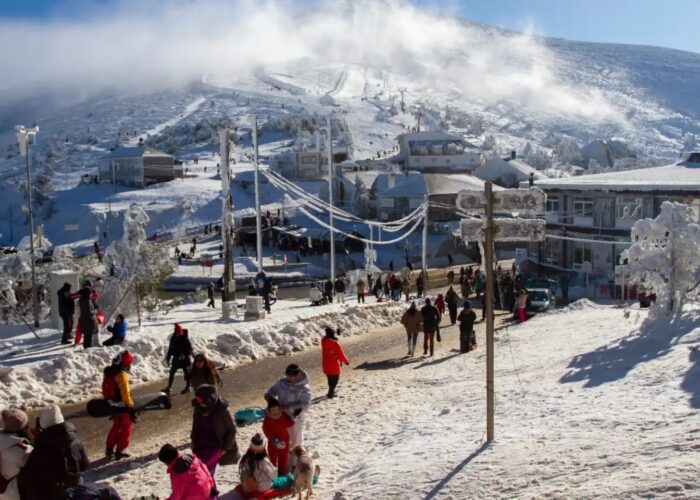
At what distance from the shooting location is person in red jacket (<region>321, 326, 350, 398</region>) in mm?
12570

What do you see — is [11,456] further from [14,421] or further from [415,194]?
[415,194]

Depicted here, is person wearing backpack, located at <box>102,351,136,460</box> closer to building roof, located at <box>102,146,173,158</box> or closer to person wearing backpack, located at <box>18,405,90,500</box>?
person wearing backpack, located at <box>18,405,90,500</box>

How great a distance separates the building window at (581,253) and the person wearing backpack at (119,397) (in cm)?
2747

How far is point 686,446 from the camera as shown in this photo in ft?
22.5

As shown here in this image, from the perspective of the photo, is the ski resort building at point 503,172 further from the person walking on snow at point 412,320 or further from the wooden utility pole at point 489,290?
the wooden utility pole at point 489,290

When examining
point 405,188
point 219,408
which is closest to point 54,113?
point 405,188

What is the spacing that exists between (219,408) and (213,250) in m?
47.2

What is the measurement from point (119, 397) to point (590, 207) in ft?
92.7

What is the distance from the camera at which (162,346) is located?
16.3m

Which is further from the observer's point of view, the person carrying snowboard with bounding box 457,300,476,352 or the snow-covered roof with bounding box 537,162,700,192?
the snow-covered roof with bounding box 537,162,700,192

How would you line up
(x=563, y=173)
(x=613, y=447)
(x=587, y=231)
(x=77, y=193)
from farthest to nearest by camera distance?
(x=563, y=173) < (x=77, y=193) < (x=587, y=231) < (x=613, y=447)

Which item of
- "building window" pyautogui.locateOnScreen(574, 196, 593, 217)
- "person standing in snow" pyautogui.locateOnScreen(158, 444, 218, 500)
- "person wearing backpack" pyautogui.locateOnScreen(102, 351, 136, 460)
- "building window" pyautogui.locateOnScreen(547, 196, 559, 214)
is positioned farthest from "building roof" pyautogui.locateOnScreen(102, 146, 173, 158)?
"person standing in snow" pyautogui.locateOnScreen(158, 444, 218, 500)

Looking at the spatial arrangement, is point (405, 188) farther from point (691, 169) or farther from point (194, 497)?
point (194, 497)

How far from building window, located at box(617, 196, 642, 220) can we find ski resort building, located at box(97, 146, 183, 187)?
2283 inches
